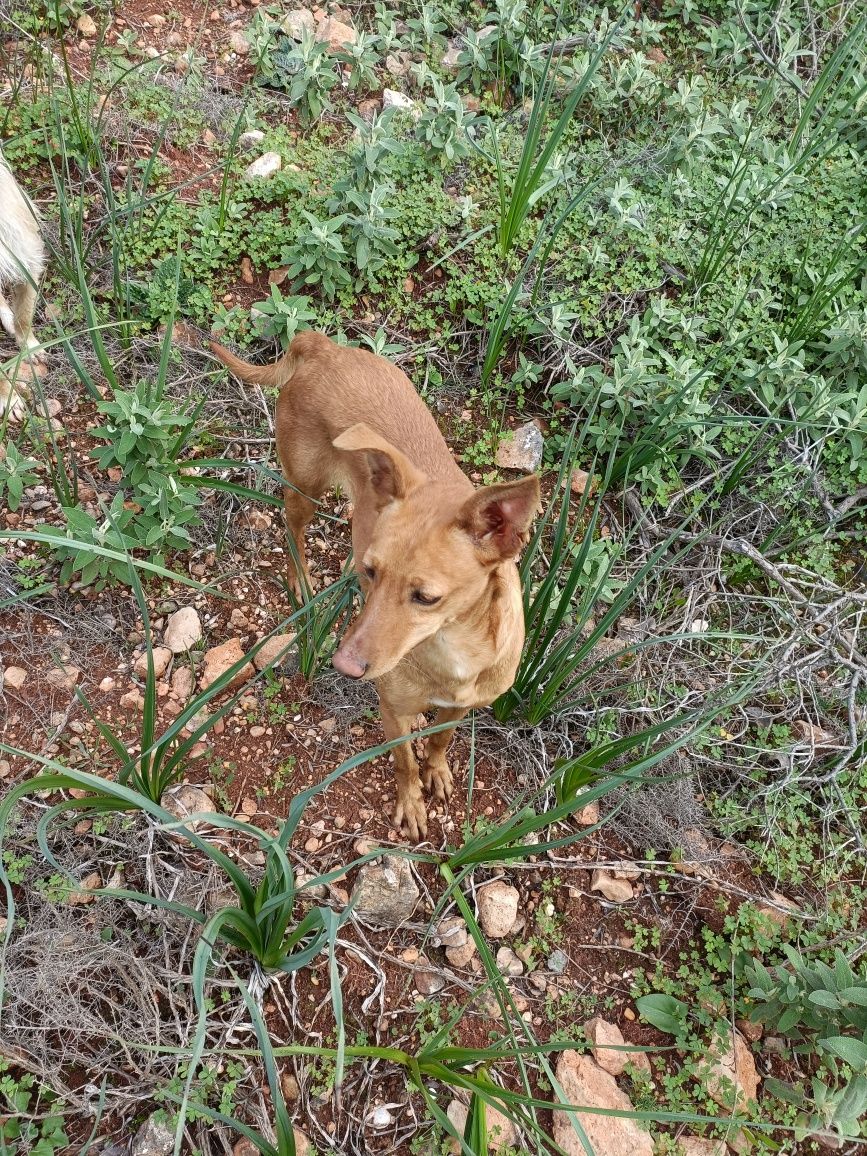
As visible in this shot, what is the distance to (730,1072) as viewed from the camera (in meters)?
2.89

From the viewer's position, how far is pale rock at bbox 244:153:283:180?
180 inches

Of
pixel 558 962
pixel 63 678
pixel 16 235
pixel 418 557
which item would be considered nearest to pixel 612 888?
pixel 558 962

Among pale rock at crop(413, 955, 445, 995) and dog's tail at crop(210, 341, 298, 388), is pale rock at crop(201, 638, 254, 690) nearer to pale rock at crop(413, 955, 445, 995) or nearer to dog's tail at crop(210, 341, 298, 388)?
dog's tail at crop(210, 341, 298, 388)

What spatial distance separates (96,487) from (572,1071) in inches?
116

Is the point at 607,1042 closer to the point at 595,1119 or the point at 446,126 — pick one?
the point at 595,1119

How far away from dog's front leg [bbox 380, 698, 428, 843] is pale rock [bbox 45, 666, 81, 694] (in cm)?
126

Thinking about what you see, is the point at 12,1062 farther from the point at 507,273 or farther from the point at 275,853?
the point at 507,273

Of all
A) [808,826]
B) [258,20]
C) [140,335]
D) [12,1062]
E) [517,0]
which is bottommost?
[12,1062]

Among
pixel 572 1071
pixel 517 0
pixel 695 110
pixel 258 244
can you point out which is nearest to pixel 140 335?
pixel 258 244

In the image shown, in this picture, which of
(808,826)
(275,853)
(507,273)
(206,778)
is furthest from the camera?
(507,273)

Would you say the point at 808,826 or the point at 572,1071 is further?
the point at 808,826

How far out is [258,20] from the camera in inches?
188

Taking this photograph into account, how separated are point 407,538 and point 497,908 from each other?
1.49 m

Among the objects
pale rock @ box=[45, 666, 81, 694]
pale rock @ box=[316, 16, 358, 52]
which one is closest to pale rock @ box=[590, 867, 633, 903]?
pale rock @ box=[45, 666, 81, 694]
